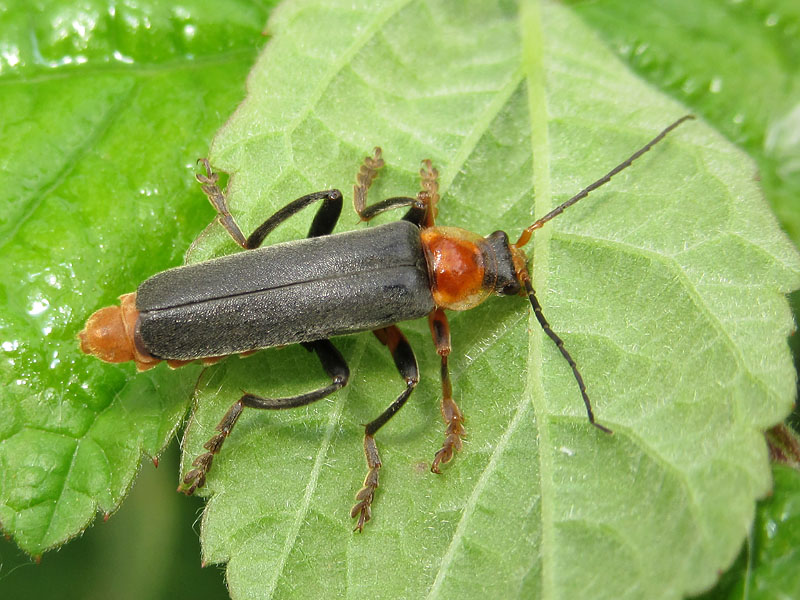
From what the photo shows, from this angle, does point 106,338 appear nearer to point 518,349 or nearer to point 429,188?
point 429,188

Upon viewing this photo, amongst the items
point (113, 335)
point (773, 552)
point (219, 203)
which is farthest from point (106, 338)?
point (773, 552)

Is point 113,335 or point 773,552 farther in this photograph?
point 113,335

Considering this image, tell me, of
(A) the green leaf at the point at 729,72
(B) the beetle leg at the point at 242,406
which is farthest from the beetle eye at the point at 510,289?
(A) the green leaf at the point at 729,72

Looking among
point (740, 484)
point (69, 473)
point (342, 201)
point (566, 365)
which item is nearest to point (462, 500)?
point (566, 365)

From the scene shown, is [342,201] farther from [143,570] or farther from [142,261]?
[143,570]

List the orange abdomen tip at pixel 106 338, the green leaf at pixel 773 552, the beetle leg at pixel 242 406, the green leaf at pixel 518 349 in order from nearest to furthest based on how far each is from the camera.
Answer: the green leaf at pixel 518 349 < the green leaf at pixel 773 552 < the orange abdomen tip at pixel 106 338 < the beetle leg at pixel 242 406

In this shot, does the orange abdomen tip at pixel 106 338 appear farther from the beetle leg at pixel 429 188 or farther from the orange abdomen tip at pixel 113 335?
the beetle leg at pixel 429 188

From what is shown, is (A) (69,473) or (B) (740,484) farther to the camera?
(A) (69,473)
